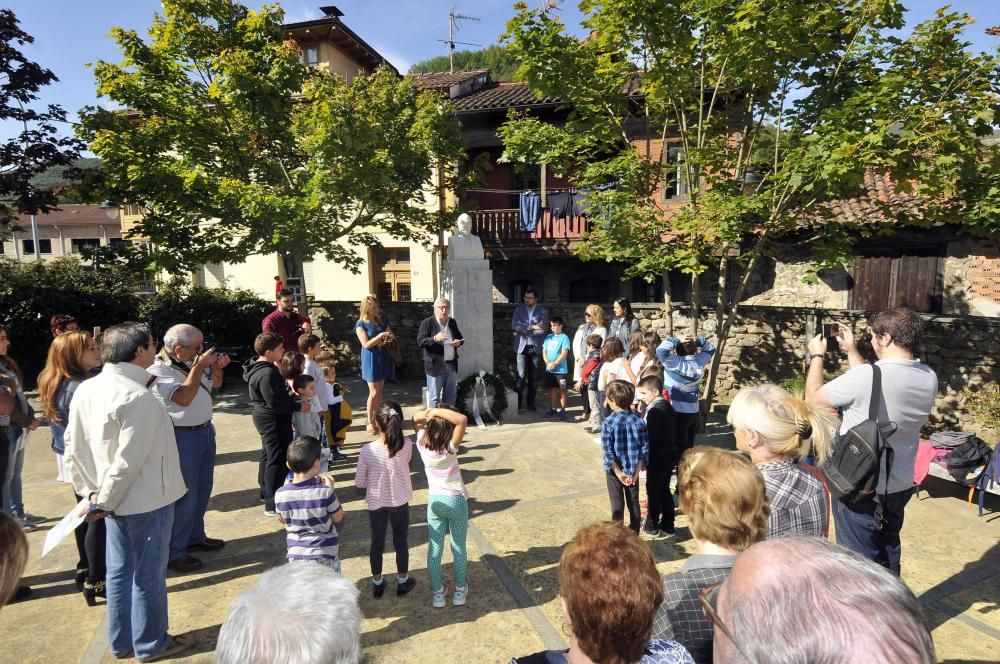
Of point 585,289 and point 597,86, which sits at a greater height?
point 597,86

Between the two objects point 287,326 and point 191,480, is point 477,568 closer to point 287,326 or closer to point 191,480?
point 191,480

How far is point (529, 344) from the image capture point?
945cm

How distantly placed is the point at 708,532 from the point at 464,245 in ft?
23.7

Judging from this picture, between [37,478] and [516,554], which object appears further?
[37,478]

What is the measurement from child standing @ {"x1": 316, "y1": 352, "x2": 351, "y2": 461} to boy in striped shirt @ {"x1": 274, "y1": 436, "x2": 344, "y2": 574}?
10.1 ft

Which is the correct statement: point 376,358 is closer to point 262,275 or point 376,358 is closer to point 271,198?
point 271,198

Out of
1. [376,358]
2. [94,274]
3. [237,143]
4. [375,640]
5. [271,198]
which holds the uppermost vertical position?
[237,143]

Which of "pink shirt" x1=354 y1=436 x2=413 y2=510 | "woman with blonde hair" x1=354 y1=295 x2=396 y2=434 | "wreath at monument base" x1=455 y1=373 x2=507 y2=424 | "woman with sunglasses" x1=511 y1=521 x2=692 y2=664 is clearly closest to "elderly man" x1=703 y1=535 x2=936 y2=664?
"woman with sunglasses" x1=511 y1=521 x2=692 y2=664

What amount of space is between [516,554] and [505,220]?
11.6m

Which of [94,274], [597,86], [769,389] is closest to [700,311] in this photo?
[597,86]

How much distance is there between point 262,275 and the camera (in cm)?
1972

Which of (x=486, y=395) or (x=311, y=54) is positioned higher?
(x=311, y=54)

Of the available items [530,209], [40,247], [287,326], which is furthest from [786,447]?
[40,247]

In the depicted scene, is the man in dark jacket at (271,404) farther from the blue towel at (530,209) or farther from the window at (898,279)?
the window at (898,279)
